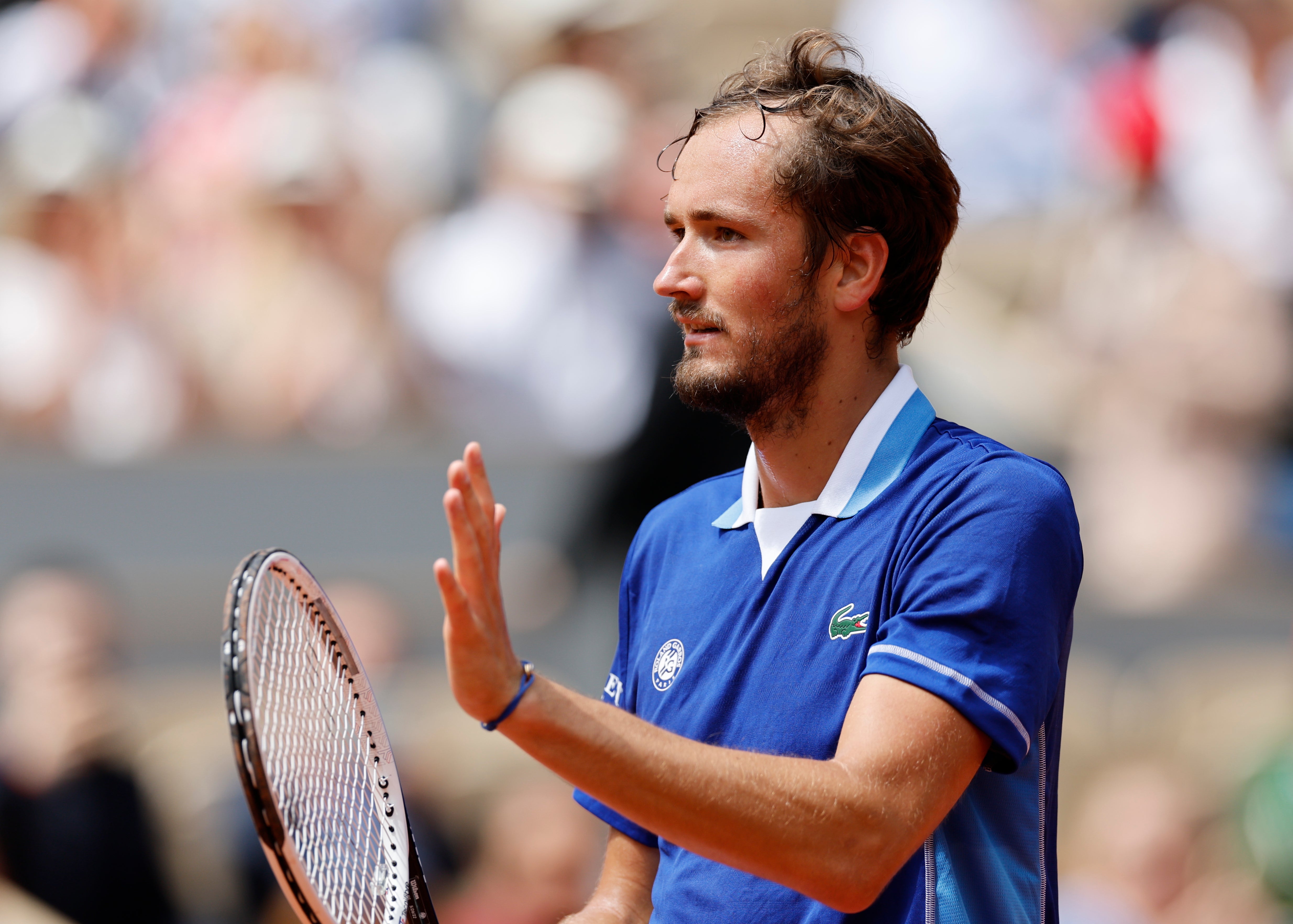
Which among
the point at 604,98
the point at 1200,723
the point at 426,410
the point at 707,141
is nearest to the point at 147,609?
the point at 426,410

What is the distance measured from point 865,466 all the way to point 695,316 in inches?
13.4

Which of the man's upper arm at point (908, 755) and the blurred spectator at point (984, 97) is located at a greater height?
the blurred spectator at point (984, 97)

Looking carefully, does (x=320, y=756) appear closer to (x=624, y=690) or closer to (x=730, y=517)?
(x=624, y=690)

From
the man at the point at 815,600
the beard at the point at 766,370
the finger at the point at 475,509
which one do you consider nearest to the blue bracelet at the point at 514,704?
the man at the point at 815,600

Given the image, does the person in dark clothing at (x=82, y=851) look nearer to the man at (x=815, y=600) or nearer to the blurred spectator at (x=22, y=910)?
the blurred spectator at (x=22, y=910)

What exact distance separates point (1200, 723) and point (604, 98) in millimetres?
3801

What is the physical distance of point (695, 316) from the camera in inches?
94.4

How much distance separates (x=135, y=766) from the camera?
5.52m

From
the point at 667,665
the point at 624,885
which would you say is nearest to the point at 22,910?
the point at 624,885

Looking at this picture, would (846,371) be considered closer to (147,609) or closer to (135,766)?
(135,766)

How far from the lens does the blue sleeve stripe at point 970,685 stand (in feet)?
6.57

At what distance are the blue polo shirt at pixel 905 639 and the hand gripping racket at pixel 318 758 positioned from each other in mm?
416

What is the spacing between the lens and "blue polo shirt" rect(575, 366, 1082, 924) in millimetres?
2045

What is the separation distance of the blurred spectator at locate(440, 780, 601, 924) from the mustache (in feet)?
10.1
